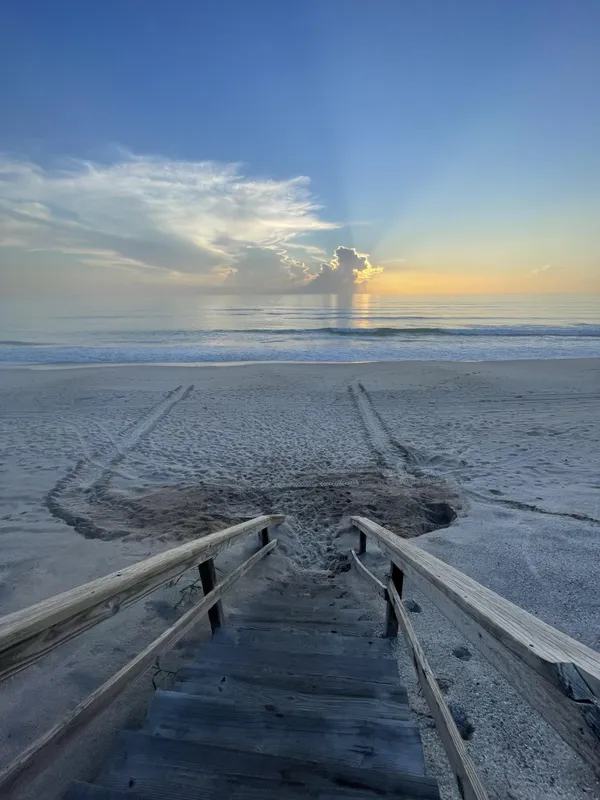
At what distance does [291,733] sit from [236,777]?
13.8 inches

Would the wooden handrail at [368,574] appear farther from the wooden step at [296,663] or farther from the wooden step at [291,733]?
the wooden step at [291,733]

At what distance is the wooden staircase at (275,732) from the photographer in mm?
1505

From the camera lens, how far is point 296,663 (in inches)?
100.0

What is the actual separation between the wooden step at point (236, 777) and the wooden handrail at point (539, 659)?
64 cm

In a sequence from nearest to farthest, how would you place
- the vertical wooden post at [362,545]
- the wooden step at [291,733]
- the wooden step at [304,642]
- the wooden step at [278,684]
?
1. the wooden step at [291,733]
2. the wooden step at [278,684]
3. the wooden step at [304,642]
4. the vertical wooden post at [362,545]

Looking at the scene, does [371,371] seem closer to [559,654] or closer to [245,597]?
[245,597]

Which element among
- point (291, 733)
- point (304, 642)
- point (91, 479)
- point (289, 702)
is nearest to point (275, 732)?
point (291, 733)

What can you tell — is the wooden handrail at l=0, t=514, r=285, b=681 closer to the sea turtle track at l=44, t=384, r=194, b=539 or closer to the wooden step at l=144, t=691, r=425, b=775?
the wooden step at l=144, t=691, r=425, b=775

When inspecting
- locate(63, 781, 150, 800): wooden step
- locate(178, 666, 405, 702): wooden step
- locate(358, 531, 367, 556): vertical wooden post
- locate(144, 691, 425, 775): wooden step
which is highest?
locate(63, 781, 150, 800): wooden step

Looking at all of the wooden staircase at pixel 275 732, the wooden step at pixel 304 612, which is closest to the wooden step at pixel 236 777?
the wooden staircase at pixel 275 732

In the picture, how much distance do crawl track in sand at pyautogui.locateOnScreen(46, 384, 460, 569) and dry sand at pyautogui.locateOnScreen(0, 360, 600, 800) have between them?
1.4 inches

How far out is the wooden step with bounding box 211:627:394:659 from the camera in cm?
269

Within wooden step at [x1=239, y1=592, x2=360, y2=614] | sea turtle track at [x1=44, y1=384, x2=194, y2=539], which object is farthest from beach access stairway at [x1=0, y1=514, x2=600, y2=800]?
sea turtle track at [x1=44, y1=384, x2=194, y2=539]

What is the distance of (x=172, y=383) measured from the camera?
49.3ft
